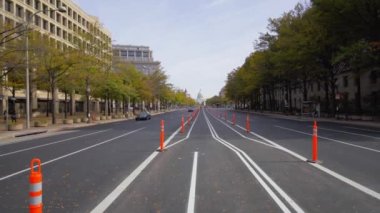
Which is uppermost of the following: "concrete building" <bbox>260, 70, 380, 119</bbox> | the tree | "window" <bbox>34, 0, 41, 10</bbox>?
"window" <bbox>34, 0, 41, 10</bbox>

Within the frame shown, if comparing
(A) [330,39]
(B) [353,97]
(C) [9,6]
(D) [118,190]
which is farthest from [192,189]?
(C) [9,6]

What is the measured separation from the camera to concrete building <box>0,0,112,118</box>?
2151 inches

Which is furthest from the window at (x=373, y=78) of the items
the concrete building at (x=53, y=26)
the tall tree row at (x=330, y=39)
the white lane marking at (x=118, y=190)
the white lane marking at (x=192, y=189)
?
the white lane marking at (x=118, y=190)

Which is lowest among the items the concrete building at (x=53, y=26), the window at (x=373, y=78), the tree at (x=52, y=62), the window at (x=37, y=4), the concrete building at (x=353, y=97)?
the concrete building at (x=353, y=97)

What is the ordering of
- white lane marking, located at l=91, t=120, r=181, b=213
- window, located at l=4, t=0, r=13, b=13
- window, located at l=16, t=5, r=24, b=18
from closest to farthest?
white lane marking, located at l=91, t=120, r=181, b=213 < window, located at l=4, t=0, r=13, b=13 < window, located at l=16, t=5, r=24, b=18

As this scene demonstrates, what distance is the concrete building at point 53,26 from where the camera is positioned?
5462 centimetres

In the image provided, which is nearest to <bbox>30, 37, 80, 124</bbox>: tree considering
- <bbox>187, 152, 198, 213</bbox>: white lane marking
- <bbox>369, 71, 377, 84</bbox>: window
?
<bbox>187, 152, 198, 213</bbox>: white lane marking

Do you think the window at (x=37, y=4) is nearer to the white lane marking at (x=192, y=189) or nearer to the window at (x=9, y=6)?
the window at (x=9, y=6)

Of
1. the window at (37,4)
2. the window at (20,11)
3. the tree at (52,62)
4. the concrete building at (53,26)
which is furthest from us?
the window at (37,4)

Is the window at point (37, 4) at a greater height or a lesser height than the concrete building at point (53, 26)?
greater

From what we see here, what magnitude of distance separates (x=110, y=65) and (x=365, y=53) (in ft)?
114

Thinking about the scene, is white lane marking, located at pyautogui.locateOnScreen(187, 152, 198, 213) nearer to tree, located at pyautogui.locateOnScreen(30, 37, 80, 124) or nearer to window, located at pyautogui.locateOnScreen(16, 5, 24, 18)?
tree, located at pyautogui.locateOnScreen(30, 37, 80, 124)

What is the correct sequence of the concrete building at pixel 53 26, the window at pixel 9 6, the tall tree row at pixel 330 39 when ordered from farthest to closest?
the window at pixel 9 6
the concrete building at pixel 53 26
the tall tree row at pixel 330 39

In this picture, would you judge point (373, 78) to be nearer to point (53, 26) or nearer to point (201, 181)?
point (201, 181)
